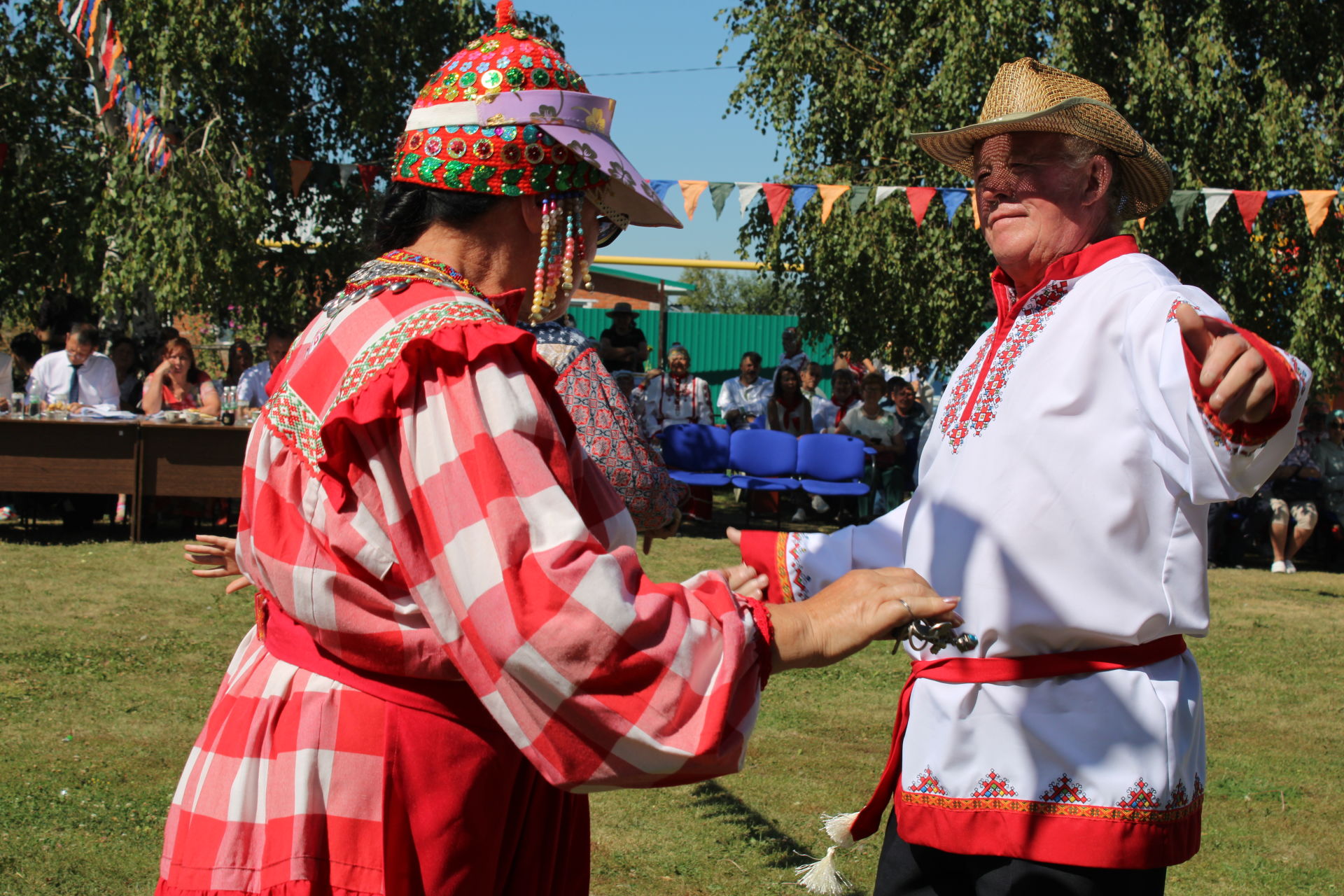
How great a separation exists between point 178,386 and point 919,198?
6785mm

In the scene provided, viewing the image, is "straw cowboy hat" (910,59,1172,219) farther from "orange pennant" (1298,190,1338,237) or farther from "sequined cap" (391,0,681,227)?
"orange pennant" (1298,190,1338,237)

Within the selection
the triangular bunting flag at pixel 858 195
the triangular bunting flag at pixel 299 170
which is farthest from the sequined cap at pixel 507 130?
the triangular bunting flag at pixel 299 170

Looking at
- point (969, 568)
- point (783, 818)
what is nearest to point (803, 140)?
point (783, 818)

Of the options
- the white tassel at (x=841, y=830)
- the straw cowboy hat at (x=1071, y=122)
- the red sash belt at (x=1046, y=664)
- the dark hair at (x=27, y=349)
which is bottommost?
the white tassel at (x=841, y=830)

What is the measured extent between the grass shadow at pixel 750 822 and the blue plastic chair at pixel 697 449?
6.78 meters

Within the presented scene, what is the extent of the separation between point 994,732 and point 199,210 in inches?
431

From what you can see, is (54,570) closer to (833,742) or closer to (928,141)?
(833,742)

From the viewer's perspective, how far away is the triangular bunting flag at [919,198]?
10.8m

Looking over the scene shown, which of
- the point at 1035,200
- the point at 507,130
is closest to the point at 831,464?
the point at 1035,200

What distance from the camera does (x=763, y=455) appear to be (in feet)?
36.7

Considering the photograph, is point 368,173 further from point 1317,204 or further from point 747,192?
point 1317,204

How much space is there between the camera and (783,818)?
163 inches

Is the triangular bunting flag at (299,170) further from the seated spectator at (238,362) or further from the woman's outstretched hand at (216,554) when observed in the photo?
the woman's outstretched hand at (216,554)

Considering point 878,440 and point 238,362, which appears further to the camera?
point 878,440
